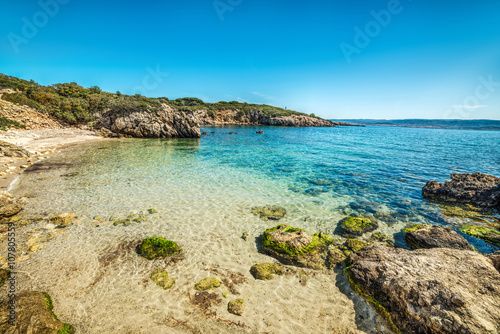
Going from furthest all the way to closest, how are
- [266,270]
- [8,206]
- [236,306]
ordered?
[8,206] → [266,270] → [236,306]

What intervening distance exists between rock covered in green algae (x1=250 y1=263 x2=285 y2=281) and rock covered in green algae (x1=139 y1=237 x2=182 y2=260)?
2.58 metres

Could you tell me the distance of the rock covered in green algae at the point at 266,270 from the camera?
18.3 feet

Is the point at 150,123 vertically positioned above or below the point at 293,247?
above

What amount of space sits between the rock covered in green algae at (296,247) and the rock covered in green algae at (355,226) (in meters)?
1.09

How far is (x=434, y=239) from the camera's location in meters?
6.85

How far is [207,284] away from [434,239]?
782 centimetres

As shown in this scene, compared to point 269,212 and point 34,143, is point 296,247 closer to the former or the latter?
point 269,212

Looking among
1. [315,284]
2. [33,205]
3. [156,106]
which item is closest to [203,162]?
[33,205]

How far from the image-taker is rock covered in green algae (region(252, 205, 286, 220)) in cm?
899

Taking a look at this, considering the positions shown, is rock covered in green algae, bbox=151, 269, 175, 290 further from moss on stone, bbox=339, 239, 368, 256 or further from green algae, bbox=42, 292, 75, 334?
moss on stone, bbox=339, 239, 368, 256

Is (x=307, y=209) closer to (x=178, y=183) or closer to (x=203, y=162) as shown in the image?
(x=178, y=183)

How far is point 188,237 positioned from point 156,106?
37667 millimetres

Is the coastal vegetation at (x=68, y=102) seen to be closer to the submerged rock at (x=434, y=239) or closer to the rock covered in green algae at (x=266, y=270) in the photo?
the rock covered in green algae at (x=266, y=270)

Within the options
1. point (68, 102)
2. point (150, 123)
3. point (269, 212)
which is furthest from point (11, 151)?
point (68, 102)
